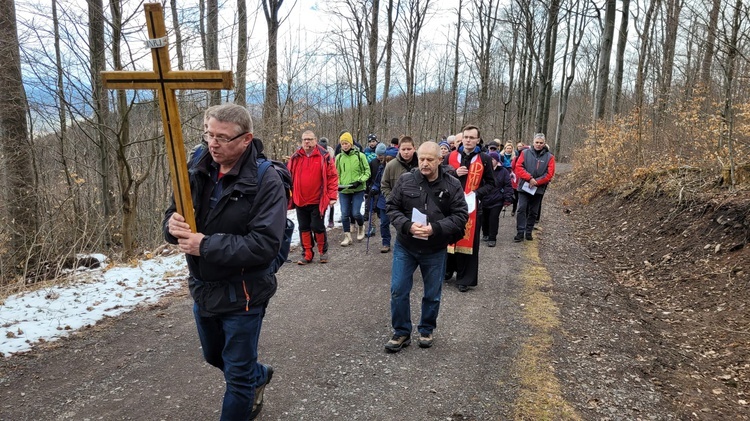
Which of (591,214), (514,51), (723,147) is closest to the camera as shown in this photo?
(723,147)

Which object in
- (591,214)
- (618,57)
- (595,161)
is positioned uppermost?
(618,57)

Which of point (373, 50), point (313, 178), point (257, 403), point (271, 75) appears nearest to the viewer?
point (257, 403)

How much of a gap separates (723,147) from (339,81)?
22.6 meters

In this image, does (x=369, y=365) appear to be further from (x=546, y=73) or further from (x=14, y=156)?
(x=546, y=73)

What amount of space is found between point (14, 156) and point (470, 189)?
8.42 metres

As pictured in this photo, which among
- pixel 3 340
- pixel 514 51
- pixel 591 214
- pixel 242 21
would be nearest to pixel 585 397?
pixel 3 340

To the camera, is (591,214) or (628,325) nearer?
(628,325)

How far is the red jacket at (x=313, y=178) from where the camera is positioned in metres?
7.46

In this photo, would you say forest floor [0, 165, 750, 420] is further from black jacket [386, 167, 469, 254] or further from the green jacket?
the green jacket

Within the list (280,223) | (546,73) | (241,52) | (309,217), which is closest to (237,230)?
(280,223)

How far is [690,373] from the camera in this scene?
4.08 metres

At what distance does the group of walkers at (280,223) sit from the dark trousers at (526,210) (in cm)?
23

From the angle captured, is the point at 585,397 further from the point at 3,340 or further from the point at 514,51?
the point at 514,51

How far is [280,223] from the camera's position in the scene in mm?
2568
